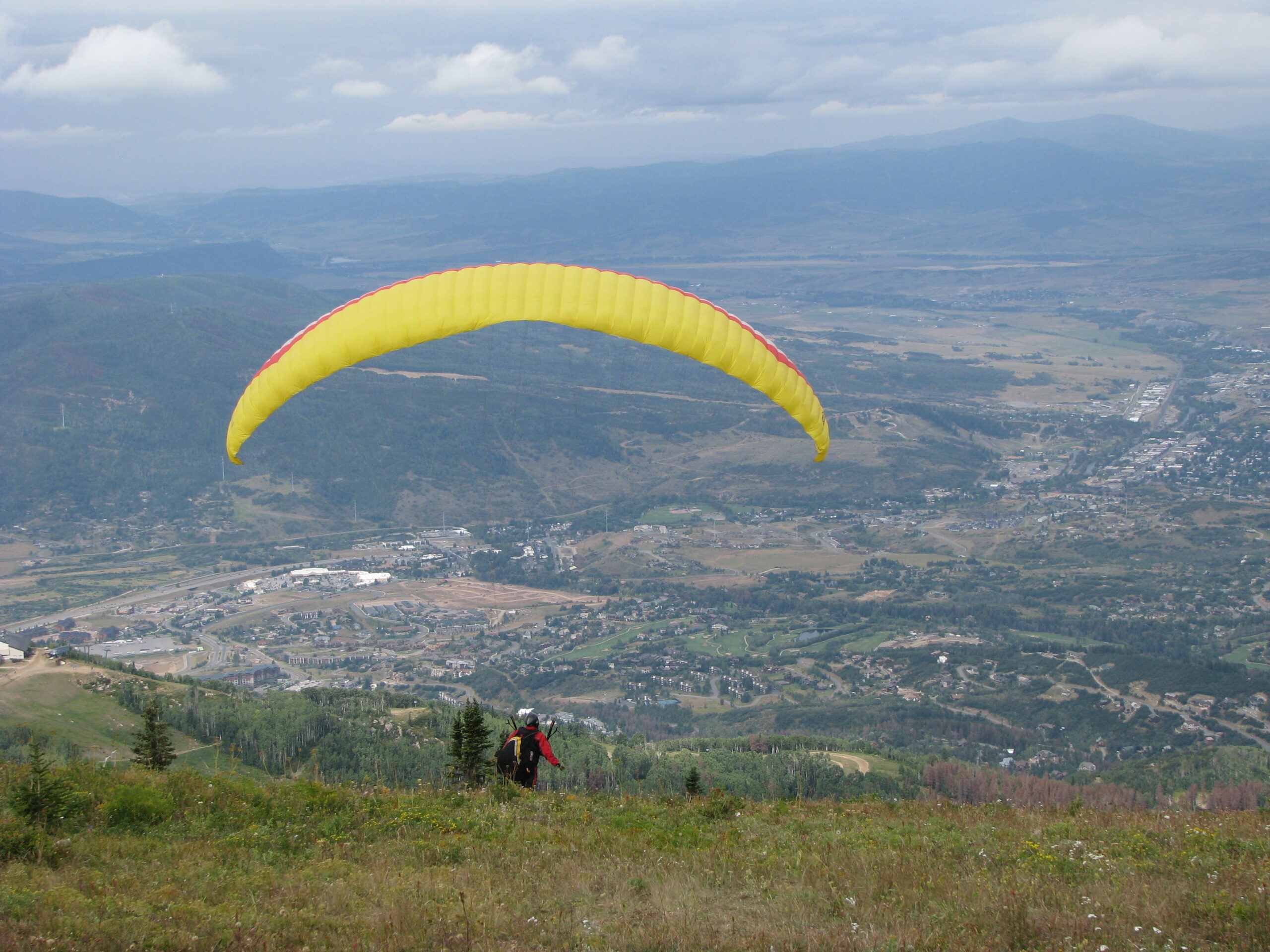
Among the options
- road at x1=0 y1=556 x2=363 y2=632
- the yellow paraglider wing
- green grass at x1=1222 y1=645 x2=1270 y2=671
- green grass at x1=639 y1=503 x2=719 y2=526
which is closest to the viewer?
the yellow paraglider wing

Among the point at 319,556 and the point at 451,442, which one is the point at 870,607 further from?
the point at 451,442

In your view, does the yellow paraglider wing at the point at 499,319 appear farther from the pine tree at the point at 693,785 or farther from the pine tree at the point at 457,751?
the pine tree at the point at 457,751

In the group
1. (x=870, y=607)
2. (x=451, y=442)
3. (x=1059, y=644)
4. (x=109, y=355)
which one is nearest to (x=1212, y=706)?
(x=1059, y=644)

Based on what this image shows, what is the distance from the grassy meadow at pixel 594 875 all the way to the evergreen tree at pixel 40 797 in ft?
0.74

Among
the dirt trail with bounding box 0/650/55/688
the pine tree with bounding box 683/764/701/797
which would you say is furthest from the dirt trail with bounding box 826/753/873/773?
the dirt trail with bounding box 0/650/55/688

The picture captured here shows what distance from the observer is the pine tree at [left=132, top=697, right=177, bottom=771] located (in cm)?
1523

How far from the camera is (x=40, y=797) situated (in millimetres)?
10359

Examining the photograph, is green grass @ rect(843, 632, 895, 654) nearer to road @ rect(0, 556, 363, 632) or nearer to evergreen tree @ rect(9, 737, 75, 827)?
road @ rect(0, 556, 363, 632)

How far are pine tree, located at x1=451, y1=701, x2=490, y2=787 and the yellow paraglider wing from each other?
624 centimetres

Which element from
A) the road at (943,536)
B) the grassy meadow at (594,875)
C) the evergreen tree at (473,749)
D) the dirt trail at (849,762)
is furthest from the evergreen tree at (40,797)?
the road at (943,536)

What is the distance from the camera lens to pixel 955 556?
104m

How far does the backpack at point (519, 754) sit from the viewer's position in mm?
13953

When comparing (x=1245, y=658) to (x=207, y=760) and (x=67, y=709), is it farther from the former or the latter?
(x=67, y=709)

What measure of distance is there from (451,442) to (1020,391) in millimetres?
105522
